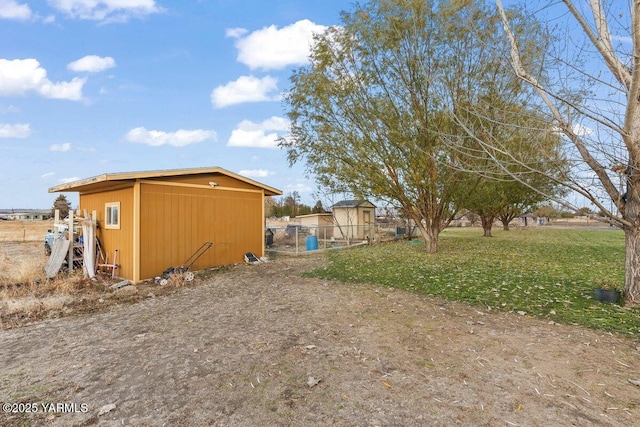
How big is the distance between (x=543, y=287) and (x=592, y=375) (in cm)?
365

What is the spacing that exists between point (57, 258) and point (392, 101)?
33.4 feet

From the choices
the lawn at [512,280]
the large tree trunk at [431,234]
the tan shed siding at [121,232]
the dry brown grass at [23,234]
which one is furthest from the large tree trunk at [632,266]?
the dry brown grass at [23,234]

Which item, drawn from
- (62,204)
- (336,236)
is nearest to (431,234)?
(336,236)

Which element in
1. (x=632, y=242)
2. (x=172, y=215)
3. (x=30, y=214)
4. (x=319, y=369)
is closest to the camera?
(x=319, y=369)

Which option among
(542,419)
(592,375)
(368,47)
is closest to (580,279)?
(592,375)

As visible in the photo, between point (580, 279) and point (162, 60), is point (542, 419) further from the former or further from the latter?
point (162, 60)

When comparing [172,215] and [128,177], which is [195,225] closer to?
[172,215]

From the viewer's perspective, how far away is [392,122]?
10.4 m

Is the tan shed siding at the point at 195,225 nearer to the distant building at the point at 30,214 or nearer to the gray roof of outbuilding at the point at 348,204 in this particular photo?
the gray roof of outbuilding at the point at 348,204

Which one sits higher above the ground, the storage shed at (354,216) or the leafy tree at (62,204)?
the leafy tree at (62,204)

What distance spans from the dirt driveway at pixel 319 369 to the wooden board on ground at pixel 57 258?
12.7 ft

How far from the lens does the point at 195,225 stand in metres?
8.88

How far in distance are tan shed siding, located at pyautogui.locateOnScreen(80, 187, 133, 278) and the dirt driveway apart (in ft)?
10.4

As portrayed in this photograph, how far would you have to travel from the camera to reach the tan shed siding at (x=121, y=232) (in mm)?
7855
